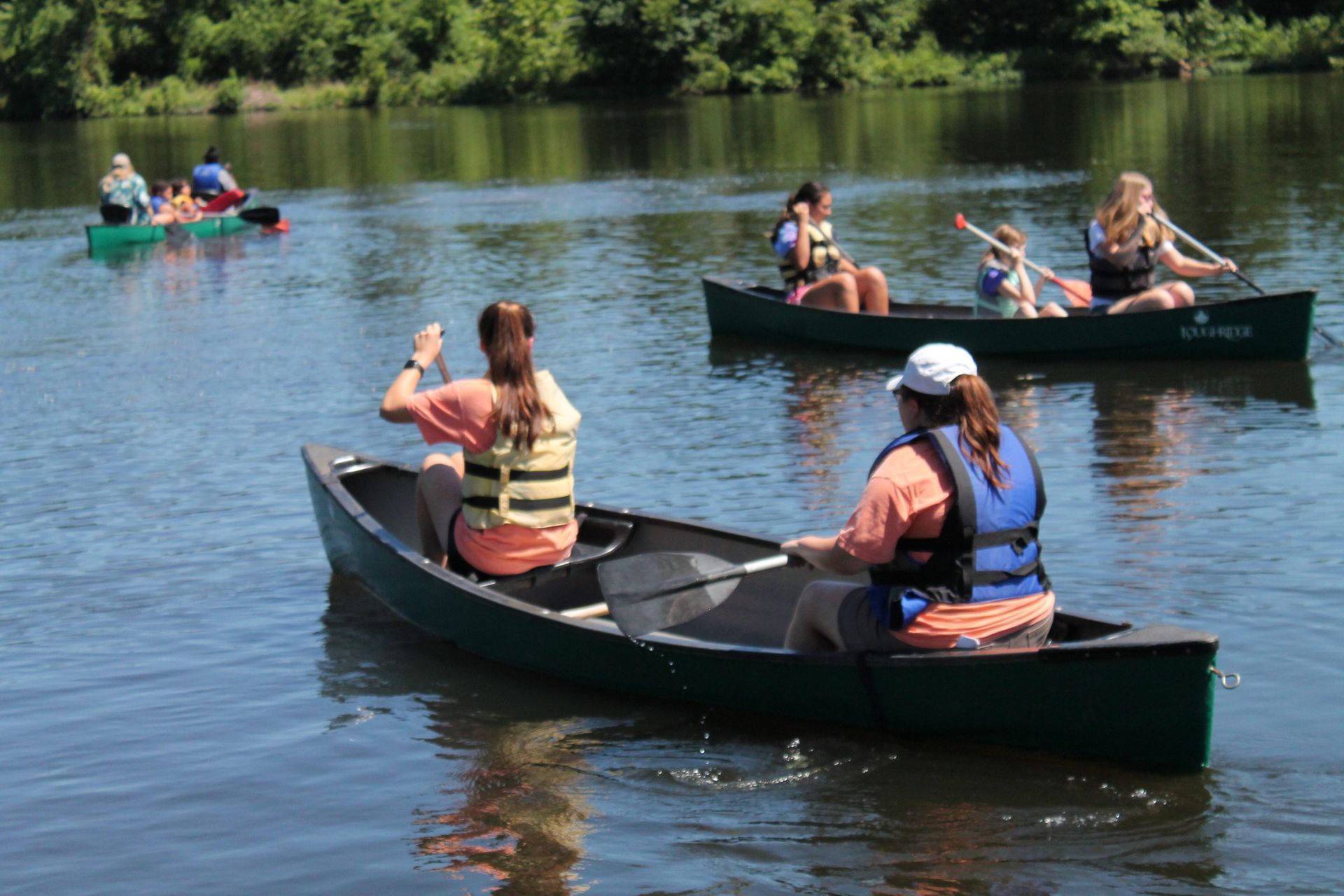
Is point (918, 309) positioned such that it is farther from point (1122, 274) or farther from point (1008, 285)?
point (1122, 274)

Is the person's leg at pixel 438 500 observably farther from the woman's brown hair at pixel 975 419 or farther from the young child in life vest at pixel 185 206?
the young child in life vest at pixel 185 206

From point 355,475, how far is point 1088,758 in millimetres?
4380

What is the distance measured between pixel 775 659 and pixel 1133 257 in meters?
7.10

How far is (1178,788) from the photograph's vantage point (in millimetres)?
5668

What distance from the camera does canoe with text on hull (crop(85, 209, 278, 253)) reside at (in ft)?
74.8

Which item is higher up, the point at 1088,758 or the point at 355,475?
the point at 355,475

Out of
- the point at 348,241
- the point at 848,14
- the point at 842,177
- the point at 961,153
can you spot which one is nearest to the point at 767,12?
the point at 848,14

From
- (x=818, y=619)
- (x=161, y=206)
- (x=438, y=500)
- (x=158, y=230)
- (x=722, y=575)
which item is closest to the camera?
(x=818, y=619)

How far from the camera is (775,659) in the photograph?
6.12 metres

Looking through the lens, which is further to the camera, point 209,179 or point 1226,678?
point 209,179

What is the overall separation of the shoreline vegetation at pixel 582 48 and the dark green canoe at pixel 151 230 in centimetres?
3494

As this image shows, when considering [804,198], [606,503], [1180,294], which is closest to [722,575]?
[606,503]

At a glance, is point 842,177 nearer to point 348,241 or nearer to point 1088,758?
point 348,241

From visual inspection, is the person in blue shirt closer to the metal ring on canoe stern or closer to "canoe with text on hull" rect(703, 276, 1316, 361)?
"canoe with text on hull" rect(703, 276, 1316, 361)
